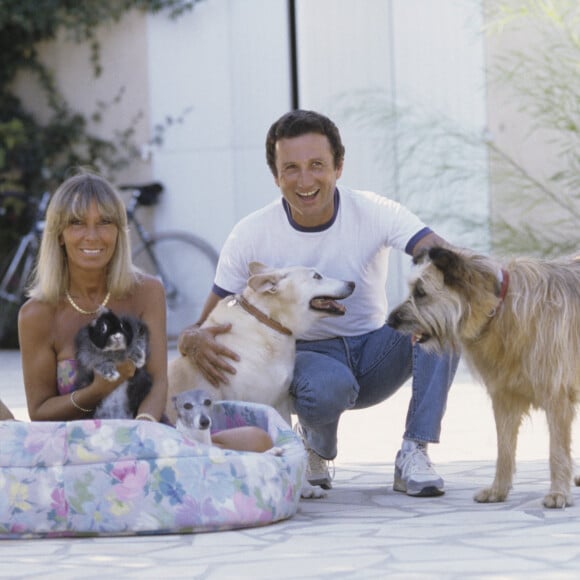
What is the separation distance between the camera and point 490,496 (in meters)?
4.51

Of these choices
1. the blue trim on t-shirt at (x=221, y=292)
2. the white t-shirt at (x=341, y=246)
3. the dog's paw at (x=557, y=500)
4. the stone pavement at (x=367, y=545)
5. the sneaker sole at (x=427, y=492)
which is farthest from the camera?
the blue trim on t-shirt at (x=221, y=292)

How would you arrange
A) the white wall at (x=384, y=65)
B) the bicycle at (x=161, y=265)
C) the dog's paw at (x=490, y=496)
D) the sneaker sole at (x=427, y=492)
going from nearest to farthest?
the dog's paw at (x=490, y=496) < the sneaker sole at (x=427, y=492) < the white wall at (x=384, y=65) < the bicycle at (x=161, y=265)

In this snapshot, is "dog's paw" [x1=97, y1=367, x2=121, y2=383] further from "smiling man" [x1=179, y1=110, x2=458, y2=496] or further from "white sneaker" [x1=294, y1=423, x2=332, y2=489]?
"white sneaker" [x1=294, y1=423, x2=332, y2=489]

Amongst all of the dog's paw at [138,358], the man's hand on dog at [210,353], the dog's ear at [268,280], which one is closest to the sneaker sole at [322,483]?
the man's hand on dog at [210,353]

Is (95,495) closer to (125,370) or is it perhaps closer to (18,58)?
(125,370)

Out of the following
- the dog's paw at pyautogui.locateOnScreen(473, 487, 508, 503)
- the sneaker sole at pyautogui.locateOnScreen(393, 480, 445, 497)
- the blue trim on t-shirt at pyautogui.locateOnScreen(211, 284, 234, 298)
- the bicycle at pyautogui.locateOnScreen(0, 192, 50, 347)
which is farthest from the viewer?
the bicycle at pyautogui.locateOnScreen(0, 192, 50, 347)

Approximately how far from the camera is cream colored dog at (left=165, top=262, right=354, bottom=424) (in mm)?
4805

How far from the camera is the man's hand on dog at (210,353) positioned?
480cm

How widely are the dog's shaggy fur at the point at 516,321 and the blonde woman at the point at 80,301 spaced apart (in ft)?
2.35

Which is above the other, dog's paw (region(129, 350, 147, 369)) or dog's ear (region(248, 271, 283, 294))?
dog's ear (region(248, 271, 283, 294))

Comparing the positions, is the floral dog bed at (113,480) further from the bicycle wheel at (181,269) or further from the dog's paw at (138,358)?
the bicycle wheel at (181,269)

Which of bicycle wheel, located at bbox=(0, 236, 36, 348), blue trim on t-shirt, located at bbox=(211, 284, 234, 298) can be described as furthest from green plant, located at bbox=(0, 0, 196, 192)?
blue trim on t-shirt, located at bbox=(211, 284, 234, 298)

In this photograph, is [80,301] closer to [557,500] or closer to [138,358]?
[138,358]

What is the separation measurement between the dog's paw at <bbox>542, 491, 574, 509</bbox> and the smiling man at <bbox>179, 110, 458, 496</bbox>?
47 centimetres
